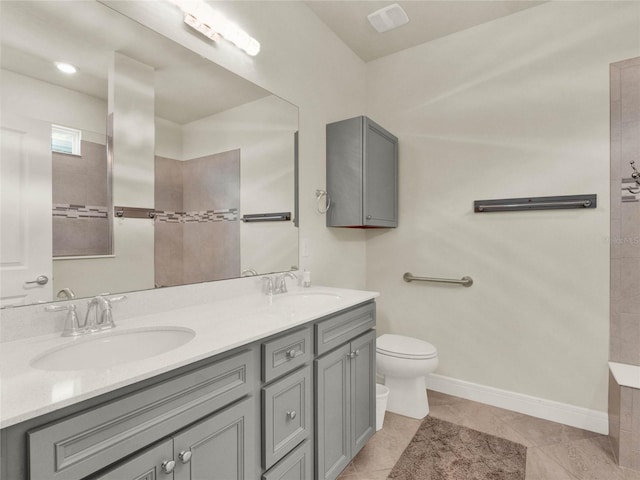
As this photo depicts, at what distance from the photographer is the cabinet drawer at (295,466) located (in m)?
1.17

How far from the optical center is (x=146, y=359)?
2.76ft

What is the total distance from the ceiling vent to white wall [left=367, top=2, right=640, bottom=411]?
15.7 inches

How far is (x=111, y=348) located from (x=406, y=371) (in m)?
1.70

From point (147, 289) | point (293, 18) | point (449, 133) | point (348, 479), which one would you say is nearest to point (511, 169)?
point (449, 133)

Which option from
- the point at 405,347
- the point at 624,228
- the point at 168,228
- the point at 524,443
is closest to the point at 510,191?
the point at 624,228

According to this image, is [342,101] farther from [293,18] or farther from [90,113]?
[90,113]

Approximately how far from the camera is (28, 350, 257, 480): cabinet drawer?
65cm

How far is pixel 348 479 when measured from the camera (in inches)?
64.0

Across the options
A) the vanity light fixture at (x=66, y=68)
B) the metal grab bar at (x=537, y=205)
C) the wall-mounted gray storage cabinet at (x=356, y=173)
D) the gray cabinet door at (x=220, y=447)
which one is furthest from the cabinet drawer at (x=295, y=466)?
the metal grab bar at (x=537, y=205)

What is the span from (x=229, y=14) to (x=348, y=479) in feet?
7.94

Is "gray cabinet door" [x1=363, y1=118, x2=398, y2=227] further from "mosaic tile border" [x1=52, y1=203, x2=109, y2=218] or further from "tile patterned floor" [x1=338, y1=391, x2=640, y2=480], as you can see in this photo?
"mosaic tile border" [x1=52, y1=203, x2=109, y2=218]

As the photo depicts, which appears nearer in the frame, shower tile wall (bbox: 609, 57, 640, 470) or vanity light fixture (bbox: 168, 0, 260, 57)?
vanity light fixture (bbox: 168, 0, 260, 57)

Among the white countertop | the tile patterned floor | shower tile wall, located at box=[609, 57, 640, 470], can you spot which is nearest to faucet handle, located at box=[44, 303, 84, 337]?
the white countertop

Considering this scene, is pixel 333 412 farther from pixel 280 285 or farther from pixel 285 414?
pixel 280 285
